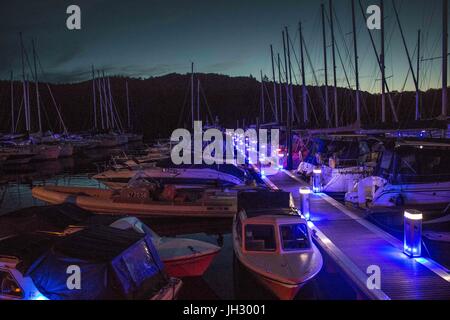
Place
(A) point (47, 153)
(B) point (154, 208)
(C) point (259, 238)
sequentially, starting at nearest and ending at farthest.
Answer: (C) point (259, 238) < (B) point (154, 208) < (A) point (47, 153)

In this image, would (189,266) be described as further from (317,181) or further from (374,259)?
(317,181)

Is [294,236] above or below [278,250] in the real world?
above

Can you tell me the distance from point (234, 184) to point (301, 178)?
5124mm

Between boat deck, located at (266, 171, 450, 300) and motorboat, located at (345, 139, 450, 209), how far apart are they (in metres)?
1.62

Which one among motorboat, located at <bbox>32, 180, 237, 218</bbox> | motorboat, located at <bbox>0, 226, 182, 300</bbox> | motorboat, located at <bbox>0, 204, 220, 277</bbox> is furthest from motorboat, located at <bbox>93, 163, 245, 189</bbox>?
motorboat, located at <bbox>0, 226, 182, 300</bbox>

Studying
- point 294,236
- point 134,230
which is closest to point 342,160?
point 294,236

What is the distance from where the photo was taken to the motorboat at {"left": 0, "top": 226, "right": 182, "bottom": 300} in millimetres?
8344

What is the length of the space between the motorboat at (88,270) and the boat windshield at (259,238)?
231 cm

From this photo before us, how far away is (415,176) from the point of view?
1650cm

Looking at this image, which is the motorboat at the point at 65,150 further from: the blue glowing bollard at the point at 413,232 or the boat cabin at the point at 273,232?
the blue glowing bollard at the point at 413,232

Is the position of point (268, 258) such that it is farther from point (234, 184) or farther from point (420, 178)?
point (234, 184)

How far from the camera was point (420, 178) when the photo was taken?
1639cm

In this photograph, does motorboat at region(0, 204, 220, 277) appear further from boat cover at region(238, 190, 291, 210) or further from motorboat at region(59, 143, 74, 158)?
motorboat at region(59, 143, 74, 158)

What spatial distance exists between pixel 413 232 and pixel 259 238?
386cm
